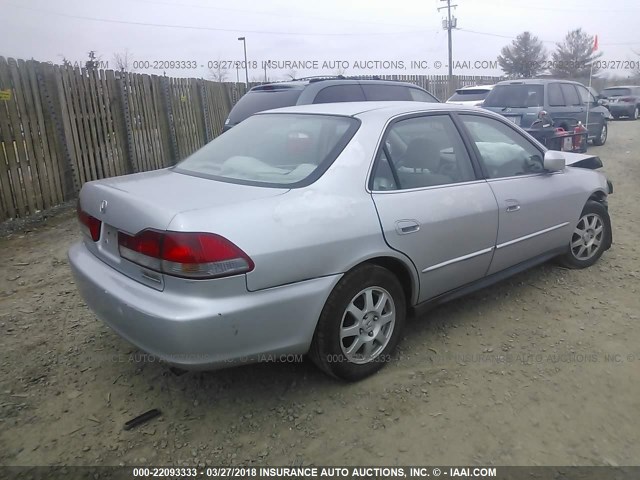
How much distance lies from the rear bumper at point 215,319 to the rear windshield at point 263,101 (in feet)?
14.8

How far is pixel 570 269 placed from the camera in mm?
4469

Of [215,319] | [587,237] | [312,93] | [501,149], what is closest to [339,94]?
[312,93]

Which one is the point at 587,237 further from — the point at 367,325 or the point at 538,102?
the point at 538,102

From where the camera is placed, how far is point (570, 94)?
11156 mm

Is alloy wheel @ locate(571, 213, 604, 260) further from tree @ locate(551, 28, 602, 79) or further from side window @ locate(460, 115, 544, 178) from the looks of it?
tree @ locate(551, 28, 602, 79)

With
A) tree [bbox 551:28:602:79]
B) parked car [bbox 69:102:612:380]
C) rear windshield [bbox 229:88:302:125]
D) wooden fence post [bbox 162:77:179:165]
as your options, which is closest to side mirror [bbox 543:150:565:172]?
parked car [bbox 69:102:612:380]

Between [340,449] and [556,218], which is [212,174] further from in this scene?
[556,218]

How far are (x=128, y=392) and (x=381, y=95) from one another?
577cm

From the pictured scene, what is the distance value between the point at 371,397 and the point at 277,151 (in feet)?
5.09

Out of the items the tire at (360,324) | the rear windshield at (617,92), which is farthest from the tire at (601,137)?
the tire at (360,324)

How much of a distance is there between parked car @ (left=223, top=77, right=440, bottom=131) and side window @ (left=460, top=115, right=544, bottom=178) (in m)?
3.04

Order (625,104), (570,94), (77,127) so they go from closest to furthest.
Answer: (77,127)
(570,94)
(625,104)

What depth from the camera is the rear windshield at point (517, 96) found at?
1012 centimetres

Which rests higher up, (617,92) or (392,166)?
(617,92)
